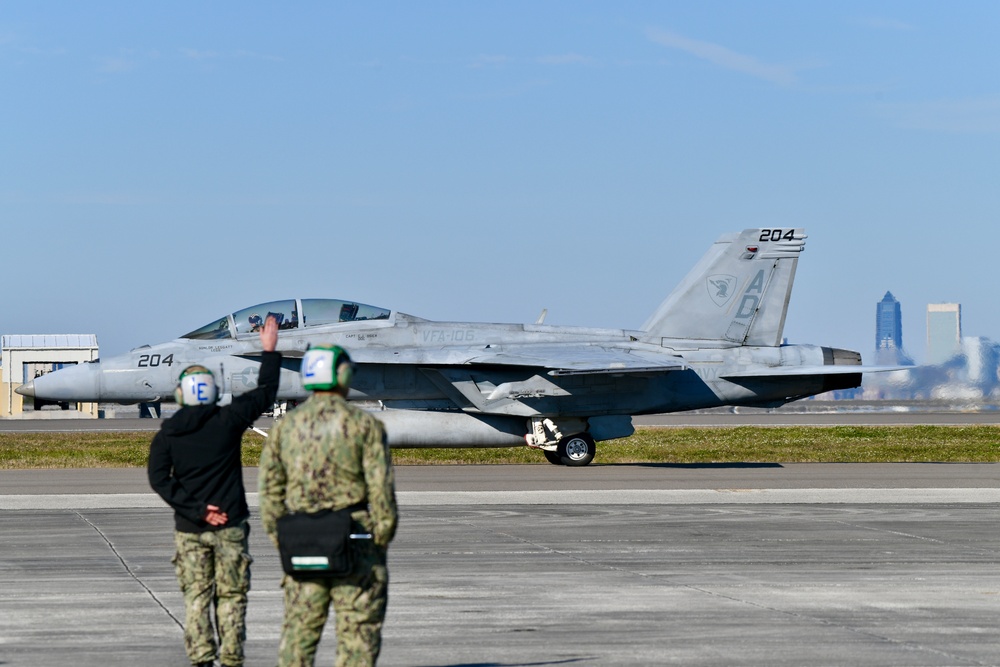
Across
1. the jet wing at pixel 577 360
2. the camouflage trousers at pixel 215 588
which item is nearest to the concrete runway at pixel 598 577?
the camouflage trousers at pixel 215 588

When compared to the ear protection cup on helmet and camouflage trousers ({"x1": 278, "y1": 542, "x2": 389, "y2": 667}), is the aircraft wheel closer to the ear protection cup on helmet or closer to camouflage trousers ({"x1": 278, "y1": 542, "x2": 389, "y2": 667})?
the ear protection cup on helmet

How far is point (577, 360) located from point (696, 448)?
8250 mm

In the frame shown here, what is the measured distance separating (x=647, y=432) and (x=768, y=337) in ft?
44.4

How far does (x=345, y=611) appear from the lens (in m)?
6.18

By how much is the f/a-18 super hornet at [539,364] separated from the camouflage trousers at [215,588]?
16804 millimetres

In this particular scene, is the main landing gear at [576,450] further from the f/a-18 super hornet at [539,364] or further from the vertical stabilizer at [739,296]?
the vertical stabilizer at [739,296]

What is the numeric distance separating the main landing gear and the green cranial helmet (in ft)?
65.1

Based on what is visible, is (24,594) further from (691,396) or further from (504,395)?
(691,396)

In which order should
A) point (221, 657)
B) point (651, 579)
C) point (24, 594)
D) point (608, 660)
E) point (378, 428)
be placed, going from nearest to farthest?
point (378, 428)
point (221, 657)
point (608, 660)
point (24, 594)
point (651, 579)

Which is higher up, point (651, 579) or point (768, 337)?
point (768, 337)

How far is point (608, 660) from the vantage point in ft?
26.6

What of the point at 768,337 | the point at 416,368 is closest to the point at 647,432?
the point at 768,337

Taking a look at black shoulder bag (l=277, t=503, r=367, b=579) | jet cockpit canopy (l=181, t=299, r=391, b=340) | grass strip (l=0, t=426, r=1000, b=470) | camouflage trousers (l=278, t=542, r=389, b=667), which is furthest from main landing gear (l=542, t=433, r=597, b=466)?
black shoulder bag (l=277, t=503, r=367, b=579)

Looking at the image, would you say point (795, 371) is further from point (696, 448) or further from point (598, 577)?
point (598, 577)
